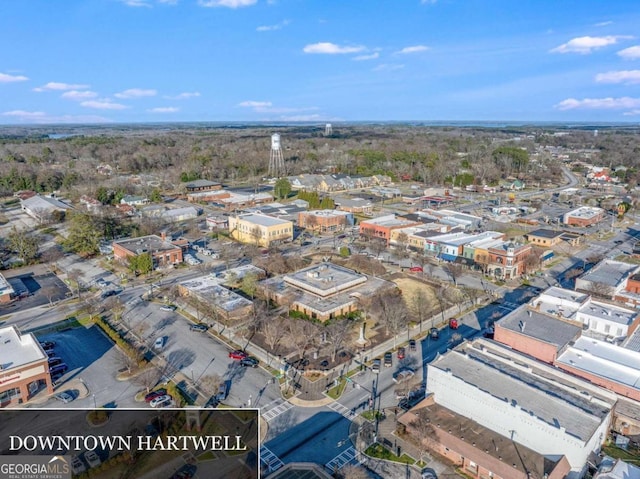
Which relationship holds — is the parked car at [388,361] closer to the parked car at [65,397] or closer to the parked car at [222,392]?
the parked car at [222,392]

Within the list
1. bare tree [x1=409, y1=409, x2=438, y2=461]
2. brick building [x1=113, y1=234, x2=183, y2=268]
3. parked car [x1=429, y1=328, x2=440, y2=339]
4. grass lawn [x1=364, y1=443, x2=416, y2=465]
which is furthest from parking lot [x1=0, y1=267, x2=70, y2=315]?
bare tree [x1=409, y1=409, x2=438, y2=461]

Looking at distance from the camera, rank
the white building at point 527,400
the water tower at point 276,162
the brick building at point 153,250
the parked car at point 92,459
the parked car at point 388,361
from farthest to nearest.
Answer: the water tower at point 276,162, the brick building at point 153,250, the parked car at point 388,361, the parked car at point 92,459, the white building at point 527,400

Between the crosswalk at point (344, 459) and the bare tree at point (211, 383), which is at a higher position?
the bare tree at point (211, 383)

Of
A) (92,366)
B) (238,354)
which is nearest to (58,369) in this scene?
(92,366)

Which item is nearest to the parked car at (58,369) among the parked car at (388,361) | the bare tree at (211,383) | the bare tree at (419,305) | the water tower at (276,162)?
the bare tree at (211,383)

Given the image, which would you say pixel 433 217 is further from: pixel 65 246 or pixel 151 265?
pixel 65 246

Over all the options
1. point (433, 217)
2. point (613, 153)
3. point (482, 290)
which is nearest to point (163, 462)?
point (482, 290)

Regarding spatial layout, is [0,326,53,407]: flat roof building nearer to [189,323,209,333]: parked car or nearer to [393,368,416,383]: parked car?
[189,323,209,333]: parked car
